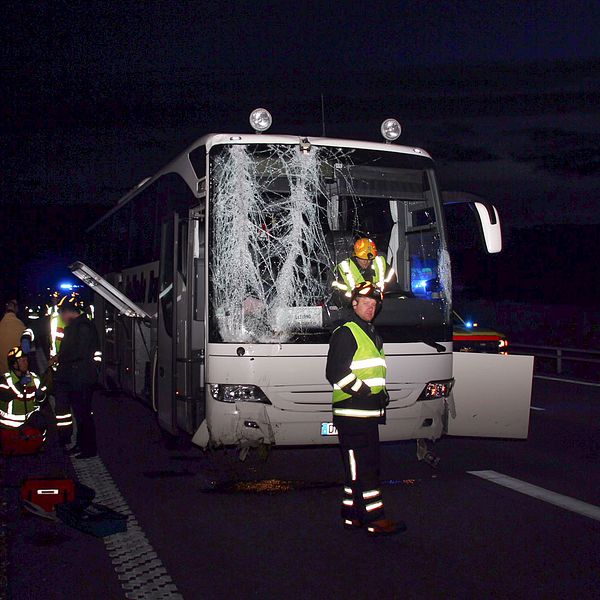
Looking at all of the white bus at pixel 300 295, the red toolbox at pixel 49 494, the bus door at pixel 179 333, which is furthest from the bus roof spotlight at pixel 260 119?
the red toolbox at pixel 49 494

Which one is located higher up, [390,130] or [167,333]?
[390,130]

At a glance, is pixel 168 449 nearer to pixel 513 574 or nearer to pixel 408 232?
pixel 408 232

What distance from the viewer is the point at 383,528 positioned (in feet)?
20.1

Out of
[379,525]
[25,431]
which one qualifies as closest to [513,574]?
[379,525]

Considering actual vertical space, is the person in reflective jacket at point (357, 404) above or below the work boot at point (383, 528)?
above

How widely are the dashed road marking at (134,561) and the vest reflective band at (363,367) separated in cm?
173

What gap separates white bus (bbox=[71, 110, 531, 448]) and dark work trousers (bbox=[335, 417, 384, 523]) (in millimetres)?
1554

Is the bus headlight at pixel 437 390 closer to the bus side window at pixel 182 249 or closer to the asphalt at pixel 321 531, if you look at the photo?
the asphalt at pixel 321 531

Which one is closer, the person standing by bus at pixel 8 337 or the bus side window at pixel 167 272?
the bus side window at pixel 167 272

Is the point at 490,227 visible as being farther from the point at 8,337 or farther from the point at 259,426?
the point at 8,337

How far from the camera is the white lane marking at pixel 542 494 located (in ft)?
22.6

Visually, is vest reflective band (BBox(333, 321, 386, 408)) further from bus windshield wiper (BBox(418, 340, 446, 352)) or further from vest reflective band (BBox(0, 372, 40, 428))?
vest reflective band (BBox(0, 372, 40, 428))

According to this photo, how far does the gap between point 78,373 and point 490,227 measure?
4752 mm

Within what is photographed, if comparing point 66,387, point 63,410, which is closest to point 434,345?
point 66,387
